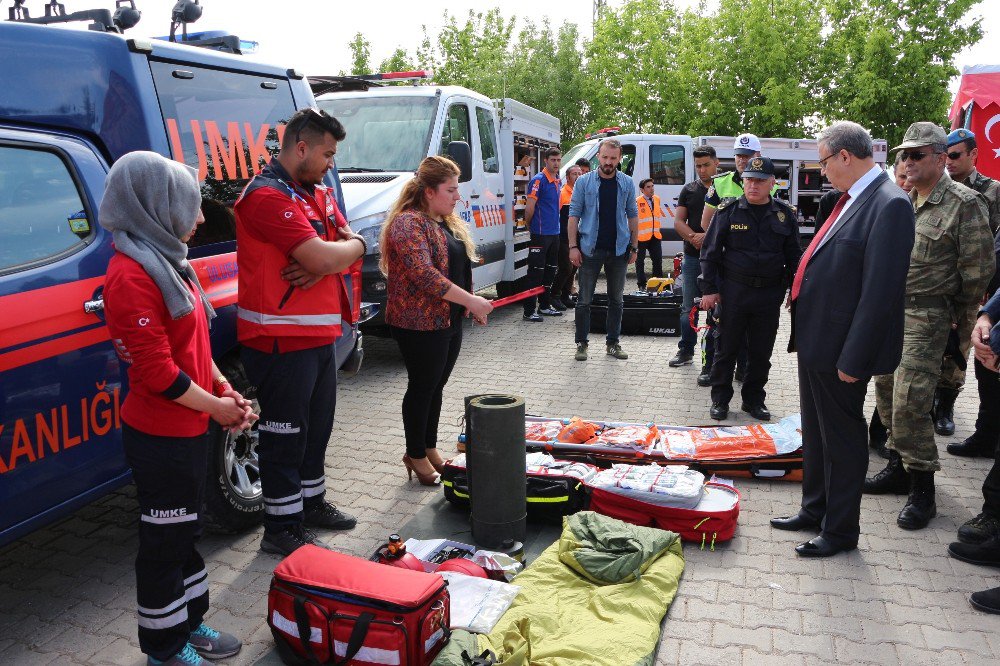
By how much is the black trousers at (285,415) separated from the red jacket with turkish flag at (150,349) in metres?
0.91

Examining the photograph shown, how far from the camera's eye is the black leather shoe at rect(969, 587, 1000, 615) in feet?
11.4

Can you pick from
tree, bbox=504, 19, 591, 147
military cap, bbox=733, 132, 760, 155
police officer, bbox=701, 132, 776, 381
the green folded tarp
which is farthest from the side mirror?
tree, bbox=504, 19, 591, 147

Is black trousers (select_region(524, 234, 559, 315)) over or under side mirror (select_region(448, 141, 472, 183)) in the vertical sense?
under

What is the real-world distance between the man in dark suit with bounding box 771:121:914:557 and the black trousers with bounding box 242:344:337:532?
98.5 inches

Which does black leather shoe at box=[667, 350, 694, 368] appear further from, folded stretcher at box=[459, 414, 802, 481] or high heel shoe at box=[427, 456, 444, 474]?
high heel shoe at box=[427, 456, 444, 474]

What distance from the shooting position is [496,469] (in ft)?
13.3

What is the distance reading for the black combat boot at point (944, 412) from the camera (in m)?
6.02

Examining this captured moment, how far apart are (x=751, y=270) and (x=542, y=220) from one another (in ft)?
16.2

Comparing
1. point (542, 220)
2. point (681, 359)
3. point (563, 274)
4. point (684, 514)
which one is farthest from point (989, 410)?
point (563, 274)

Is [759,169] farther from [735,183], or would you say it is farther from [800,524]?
[800,524]

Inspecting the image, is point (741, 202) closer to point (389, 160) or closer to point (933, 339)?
point (933, 339)

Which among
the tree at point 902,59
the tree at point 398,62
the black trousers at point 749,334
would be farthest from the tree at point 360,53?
the black trousers at point 749,334

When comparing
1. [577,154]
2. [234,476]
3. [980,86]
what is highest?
[980,86]

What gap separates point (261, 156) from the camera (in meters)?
4.41
